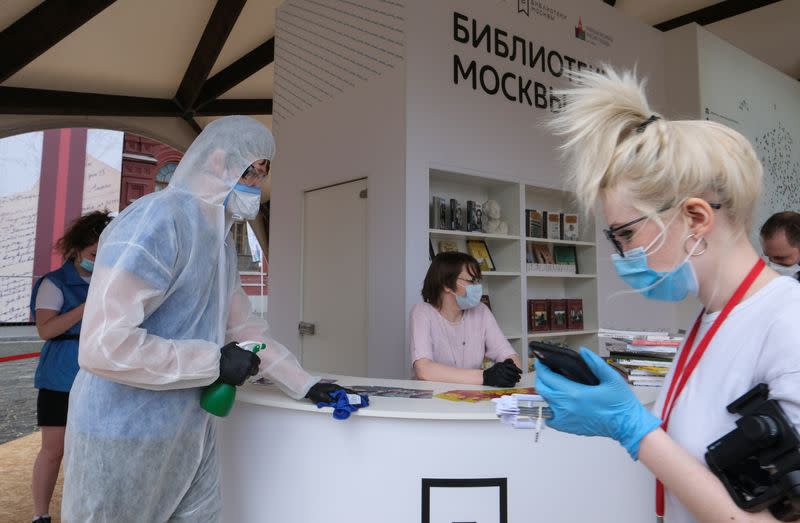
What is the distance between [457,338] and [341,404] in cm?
122

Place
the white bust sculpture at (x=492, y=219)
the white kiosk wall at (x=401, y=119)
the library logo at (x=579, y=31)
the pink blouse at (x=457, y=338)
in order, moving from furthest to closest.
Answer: the library logo at (x=579, y=31)
the white bust sculpture at (x=492, y=219)
the white kiosk wall at (x=401, y=119)
the pink blouse at (x=457, y=338)

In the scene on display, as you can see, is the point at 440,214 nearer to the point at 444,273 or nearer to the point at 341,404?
the point at 444,273

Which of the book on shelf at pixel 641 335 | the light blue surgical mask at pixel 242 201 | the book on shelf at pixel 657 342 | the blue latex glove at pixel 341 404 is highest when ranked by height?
the light blue surgical mask at pixel 242 201

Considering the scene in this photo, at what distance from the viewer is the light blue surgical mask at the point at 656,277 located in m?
0.84

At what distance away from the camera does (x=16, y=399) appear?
20.2 ft

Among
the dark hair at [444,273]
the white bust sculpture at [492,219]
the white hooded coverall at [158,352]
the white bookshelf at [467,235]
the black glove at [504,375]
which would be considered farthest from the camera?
the white bust sculpture at [492,219]

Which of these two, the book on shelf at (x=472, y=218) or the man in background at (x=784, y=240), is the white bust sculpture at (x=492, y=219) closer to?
the book on shelf at (x=472, y=218)

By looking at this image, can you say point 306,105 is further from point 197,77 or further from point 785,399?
point 785,399

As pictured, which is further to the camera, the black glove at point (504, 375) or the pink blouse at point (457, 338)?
the pink blouse at point (457, 338)

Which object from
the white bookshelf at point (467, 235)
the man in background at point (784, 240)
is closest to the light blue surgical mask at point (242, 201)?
the white bookshelf at point (467, 235)

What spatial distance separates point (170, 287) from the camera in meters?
1.39

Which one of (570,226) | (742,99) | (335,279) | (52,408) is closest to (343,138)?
(335,279)

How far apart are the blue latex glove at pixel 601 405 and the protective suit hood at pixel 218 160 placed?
1112 mm

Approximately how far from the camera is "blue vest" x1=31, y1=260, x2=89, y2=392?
2666mm
